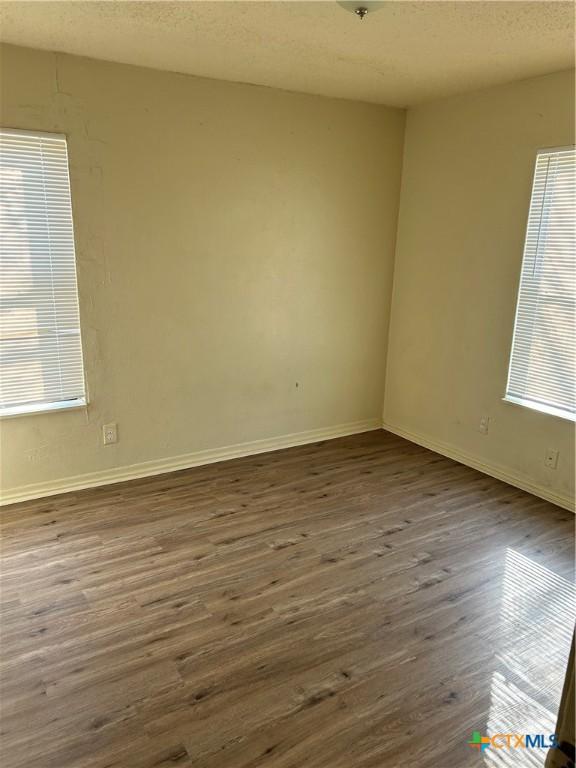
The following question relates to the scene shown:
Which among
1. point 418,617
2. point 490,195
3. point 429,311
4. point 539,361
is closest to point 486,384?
point 539,361

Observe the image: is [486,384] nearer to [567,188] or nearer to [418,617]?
[567,188]

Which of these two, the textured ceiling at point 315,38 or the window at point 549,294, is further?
the window at point 549,294

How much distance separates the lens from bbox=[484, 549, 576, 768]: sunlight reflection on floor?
1.88 meters

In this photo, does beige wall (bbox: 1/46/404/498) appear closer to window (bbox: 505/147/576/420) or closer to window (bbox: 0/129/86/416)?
window (bbox: 0/129/86/416)

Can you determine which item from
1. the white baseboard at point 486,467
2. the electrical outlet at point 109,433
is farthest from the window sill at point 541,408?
the electrical outlet at point 109,433

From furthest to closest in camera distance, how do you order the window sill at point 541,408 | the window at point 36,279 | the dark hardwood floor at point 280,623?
1. the window sill at point 541,408
2. the window at point 36,279
3. the dark hardwood floor at point 280,623

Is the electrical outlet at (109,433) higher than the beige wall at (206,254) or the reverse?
the reverse

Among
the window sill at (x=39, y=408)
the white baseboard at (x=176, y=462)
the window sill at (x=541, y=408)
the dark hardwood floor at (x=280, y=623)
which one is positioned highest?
the window sill at (x=541, y=408)

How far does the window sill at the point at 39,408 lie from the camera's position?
3.25m

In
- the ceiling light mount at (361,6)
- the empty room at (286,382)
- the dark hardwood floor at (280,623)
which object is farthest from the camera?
the ceiling light mount at (361,6)

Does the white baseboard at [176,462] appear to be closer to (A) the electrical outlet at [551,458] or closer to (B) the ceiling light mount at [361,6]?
(A) the electrical outlet at [551,458]

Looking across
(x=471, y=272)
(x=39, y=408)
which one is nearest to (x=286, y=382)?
(x=471, y=272)

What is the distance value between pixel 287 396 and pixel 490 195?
207 cm

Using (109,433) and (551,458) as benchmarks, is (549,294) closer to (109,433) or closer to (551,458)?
(551,458)
